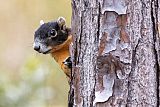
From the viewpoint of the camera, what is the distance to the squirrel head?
3.83 m

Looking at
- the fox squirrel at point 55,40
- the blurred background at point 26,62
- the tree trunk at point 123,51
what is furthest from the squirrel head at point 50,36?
the blurred background at point 26,62

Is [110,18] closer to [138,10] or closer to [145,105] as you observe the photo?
[138,10]

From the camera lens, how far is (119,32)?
9.33ft

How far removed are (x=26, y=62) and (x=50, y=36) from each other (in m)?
1.38

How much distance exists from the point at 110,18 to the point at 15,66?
13.5ft

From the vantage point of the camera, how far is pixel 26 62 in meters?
5.26

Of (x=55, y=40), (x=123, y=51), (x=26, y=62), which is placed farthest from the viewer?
(x=26, y=62)

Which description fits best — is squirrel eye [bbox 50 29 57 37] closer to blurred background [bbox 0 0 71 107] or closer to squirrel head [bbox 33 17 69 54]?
squirrel head [bbox 33 17 69 54]

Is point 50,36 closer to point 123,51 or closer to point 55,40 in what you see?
point 55,40

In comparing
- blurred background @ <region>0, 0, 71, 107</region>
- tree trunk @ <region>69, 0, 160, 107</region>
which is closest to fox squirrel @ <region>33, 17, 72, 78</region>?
tree trunk @ <region>69, 0, 160, 107</region>

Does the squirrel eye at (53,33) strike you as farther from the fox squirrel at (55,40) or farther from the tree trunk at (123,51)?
the tree trunk at (123,51)

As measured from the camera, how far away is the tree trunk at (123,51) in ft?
9.32

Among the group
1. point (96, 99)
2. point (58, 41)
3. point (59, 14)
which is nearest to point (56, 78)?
point (59, 14)

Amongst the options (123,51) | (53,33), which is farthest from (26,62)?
(123,51)
